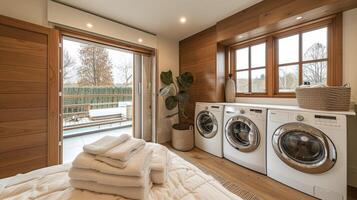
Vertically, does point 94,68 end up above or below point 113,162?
above

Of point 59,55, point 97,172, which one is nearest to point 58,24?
point 59,55

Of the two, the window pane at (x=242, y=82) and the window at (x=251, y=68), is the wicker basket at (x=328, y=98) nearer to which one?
the window at (x=251, y=68)

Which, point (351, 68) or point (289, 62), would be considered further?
point (289, 62)

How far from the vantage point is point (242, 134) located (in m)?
2.22

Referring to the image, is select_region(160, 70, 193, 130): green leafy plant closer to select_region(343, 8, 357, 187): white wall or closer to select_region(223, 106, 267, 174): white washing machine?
select_region(223, 106, 267, 174): white washing machine

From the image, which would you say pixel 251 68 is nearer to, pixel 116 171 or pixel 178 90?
pixel 178 90

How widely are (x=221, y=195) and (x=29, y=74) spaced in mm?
2187

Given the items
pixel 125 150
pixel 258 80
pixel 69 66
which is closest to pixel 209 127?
pixel 258 80

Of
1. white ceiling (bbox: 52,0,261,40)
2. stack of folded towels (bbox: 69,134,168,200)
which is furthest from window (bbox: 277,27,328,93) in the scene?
stack of folded towels (bbox: 69,134,168,200)

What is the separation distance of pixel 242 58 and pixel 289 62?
2.54 feet

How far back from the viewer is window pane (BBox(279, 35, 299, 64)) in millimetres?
2156

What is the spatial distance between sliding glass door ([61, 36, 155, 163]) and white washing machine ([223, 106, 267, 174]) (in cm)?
160

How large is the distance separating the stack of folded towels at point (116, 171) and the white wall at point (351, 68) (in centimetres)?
222

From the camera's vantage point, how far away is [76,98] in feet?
14.7
